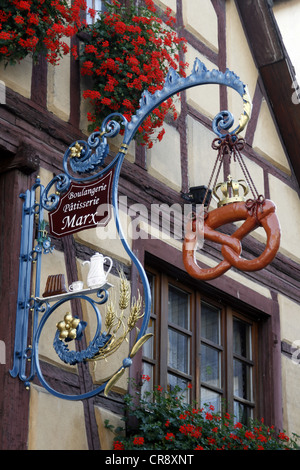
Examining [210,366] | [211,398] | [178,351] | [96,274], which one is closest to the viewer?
[96,274]

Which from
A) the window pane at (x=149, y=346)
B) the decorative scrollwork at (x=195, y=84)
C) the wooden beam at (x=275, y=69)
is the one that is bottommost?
the window pane at (x=149, y=346)

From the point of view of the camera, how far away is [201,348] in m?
8.14

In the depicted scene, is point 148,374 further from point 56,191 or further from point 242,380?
point 56,191

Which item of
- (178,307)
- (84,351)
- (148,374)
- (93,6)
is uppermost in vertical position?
(93,6)

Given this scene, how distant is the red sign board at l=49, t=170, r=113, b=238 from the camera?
19.9ft

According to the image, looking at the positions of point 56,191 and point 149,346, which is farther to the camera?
point 149,346

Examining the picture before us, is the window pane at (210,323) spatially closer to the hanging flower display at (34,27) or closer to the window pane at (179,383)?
the window pane at (179,383)

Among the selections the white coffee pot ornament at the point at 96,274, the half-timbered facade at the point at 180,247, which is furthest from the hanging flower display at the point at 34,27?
the white coffee pot ornament at the point at 96,274

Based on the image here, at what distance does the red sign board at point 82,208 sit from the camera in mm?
6056

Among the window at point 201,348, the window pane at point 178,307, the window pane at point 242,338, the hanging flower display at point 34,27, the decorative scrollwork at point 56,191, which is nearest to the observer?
the decorative scrollwork at point 56,191

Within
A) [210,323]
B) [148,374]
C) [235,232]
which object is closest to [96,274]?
[235,232]

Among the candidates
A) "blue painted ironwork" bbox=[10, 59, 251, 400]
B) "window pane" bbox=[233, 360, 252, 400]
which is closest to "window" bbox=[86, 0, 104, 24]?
"blue painted ironwork" bbox=[10, 59, 251, 400]

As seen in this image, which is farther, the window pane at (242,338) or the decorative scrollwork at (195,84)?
the window pane at (242,338)

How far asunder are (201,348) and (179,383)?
A: 0.45 meters
